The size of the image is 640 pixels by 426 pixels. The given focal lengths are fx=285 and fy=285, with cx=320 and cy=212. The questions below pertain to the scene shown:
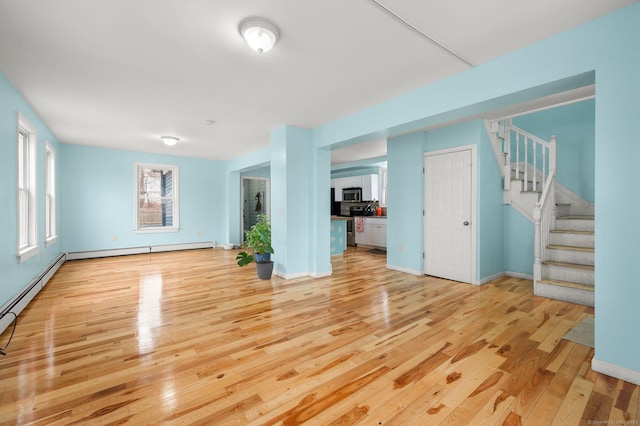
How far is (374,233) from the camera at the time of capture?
7.57 metres

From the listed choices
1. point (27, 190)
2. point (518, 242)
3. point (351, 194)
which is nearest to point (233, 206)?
point (351, 194)

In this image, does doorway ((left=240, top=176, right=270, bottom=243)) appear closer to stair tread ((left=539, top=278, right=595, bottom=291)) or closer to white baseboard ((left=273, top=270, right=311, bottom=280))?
white baseboard ((left=273, top=270, right=311, bottom=280))

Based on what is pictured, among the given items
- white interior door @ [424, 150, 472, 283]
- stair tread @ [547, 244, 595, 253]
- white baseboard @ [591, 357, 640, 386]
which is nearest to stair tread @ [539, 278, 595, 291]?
stair tread @ [547, 244, 595, 253]

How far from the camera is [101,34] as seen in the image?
216cm

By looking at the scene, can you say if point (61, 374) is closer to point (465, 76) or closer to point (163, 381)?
point (163, 381)

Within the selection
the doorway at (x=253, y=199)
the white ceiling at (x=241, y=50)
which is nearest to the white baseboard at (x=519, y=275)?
the white ceiling at (x=241, y=50)

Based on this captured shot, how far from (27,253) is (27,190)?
0.94 metres

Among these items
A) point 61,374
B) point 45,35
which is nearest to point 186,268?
point 61,374

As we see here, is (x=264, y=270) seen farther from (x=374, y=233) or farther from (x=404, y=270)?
(x=374, y=233)

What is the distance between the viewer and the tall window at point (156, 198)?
6.91m

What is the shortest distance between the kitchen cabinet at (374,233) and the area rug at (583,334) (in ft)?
15.1

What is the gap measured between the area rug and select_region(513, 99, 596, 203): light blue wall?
2840 mm

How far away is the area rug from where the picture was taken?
7.97ft

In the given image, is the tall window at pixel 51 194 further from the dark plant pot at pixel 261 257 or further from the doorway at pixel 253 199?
the doorway at pixel 253 199
